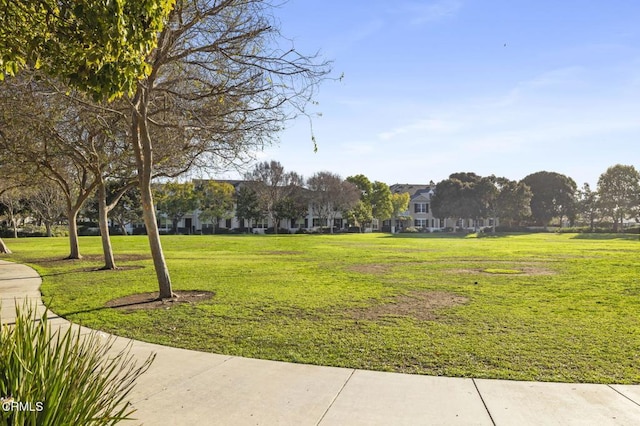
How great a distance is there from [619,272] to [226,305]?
46.7 ft

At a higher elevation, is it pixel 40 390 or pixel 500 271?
pixel 40 390

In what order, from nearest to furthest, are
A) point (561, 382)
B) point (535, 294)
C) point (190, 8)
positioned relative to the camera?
point (561, 382) < point (190, 8) < point (535, 294)

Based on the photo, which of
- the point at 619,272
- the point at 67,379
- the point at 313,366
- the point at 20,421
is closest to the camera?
the point at 20,421

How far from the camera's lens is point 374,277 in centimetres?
1533

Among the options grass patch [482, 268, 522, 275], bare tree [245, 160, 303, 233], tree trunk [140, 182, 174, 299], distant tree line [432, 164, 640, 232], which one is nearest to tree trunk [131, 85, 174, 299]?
tree trunk [140, 182, 174, 299]

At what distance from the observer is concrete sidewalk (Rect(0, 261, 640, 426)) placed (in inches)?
168

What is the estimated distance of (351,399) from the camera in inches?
186

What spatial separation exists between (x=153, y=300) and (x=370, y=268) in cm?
963

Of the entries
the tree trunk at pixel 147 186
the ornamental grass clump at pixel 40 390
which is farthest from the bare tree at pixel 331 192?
the ornamental grass clump at pixel 40 390

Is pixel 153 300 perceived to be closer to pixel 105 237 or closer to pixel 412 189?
pixel 105 237

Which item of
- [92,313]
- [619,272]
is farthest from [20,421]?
[619,272]

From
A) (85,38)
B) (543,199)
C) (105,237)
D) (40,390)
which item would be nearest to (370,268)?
(105,237)

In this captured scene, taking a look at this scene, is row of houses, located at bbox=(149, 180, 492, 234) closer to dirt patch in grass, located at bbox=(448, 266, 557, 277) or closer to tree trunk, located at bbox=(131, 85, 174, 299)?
dirt patch in grass, located at bbox=(448, 266, 557, 277)

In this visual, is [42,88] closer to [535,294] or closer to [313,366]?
[313,366]
